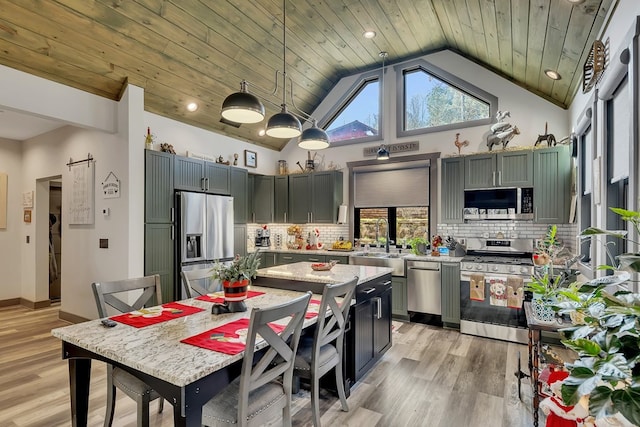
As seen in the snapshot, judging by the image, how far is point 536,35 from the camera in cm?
319

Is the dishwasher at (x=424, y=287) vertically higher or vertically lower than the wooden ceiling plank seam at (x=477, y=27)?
lower

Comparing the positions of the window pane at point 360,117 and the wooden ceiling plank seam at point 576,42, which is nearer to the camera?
the wooden ceiling plank seam at point 576,42

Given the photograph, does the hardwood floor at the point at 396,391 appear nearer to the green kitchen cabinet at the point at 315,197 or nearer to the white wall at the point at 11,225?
the white wall at the point at 11,225

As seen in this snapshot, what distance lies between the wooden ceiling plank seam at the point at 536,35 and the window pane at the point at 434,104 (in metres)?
0.86

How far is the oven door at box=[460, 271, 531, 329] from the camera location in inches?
154

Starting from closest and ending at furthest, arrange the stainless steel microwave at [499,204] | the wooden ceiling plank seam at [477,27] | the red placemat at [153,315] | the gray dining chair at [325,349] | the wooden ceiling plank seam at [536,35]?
the red placemat at [153,315] → the gray dining chair at [325,349] → the wooden ceiling plank seam at [536,35] → the wooden ceiling plank seam at [477,27] → the stainless steel microwave at [499,204]

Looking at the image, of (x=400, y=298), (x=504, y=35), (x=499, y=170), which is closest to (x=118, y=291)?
(x=400, y=298)

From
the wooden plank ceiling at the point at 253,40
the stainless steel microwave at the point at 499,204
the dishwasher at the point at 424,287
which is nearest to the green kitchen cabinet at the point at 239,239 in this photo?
the wooden plank ceiling at the point at 253,40

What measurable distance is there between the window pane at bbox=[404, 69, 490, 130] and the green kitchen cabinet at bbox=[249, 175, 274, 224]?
273 centimetres

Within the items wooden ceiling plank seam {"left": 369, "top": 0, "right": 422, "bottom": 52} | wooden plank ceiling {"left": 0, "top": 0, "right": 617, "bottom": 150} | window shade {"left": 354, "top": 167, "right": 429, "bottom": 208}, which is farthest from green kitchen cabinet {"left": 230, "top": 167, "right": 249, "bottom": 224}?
wooden ceiling plank seam {"left": 369, "top": 0, "right": 422, "bottom": 52}

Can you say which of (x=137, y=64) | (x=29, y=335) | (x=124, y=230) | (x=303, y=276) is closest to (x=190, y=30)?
(x=137, y=64)

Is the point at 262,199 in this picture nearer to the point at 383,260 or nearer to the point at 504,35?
the point at 383,260

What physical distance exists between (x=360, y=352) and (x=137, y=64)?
402 cm

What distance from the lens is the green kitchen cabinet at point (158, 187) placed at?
167 inches
